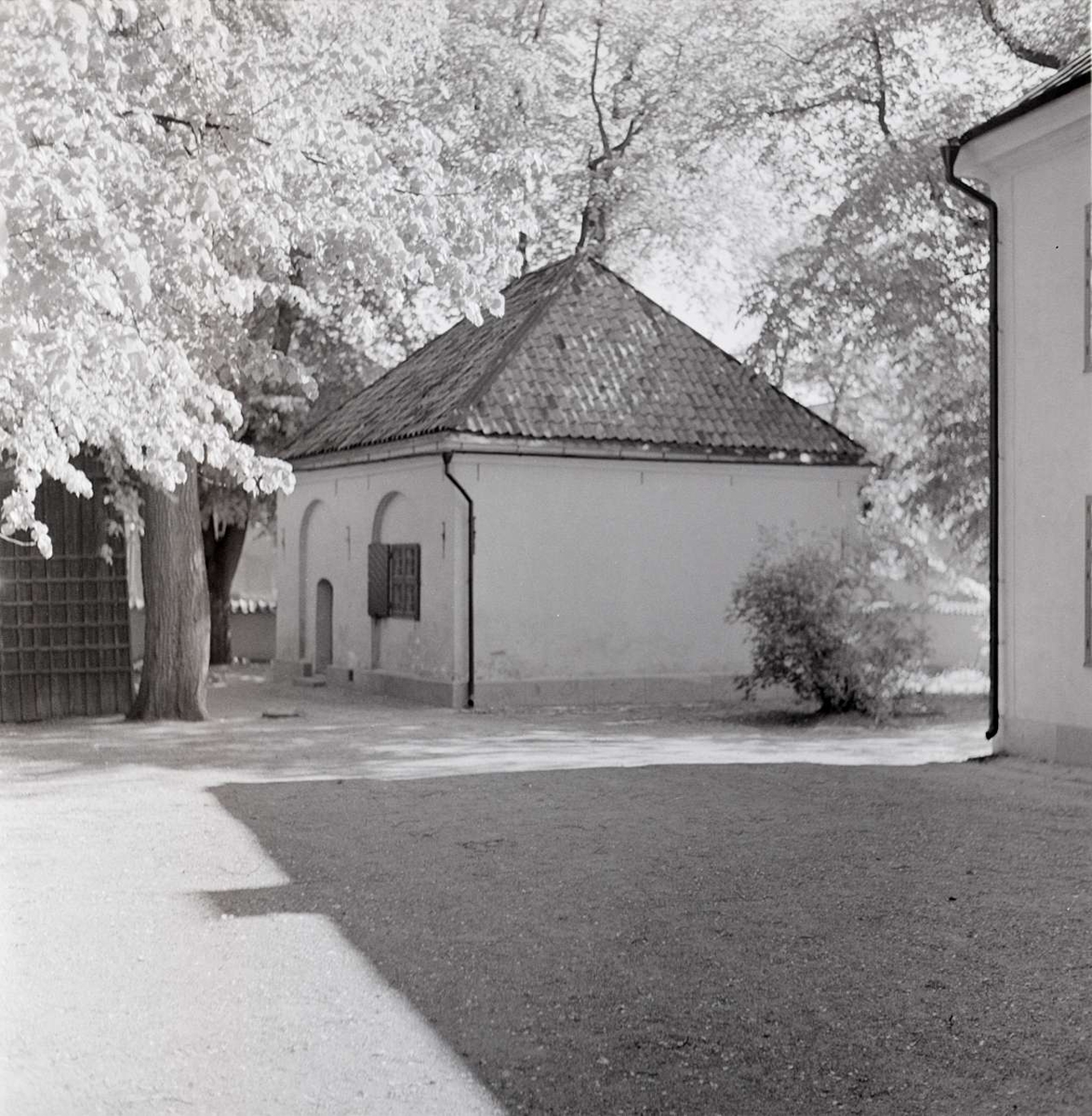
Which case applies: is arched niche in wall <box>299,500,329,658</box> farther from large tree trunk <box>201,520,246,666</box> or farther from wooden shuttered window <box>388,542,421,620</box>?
large tree trunk <box>201,520,246,666</box>

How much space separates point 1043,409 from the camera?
1348 cm

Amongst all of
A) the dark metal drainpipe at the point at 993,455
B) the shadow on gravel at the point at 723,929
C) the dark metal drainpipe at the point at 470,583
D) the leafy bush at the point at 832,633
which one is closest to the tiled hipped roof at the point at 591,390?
the dark metal drainpipe at the point at 470,583

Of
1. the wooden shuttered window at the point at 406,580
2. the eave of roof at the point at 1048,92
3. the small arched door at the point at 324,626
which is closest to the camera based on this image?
the eave of roof at the point at 1048,92

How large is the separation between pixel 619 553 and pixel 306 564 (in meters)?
6.46

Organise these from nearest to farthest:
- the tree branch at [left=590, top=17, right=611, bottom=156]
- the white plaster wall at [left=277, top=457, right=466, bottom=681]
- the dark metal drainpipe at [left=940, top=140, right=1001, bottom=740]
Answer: the dark metal drainpipe at [left=940, top=140, right=1001, bottom=740]
the white plaster wall at [left=277, top=457, right=466, bottom=681]
the tree branch at [left=590, top=17, right=611, bottom=156]

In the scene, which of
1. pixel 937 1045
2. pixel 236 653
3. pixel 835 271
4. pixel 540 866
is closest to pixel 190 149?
pixel 540 866

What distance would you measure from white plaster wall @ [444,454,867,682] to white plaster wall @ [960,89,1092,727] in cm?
782

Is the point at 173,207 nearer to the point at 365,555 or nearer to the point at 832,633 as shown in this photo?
the point at 832,633

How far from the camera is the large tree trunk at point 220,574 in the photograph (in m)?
29.1

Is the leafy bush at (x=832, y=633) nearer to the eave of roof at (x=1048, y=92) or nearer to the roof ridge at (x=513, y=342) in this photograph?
the roof ridge at (x=513, y=342)

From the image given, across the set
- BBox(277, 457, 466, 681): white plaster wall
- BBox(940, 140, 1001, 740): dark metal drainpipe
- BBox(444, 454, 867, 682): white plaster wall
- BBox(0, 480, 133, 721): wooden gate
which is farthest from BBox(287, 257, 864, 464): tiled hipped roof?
BBox(940, 140, 1001, 740): dark metal drainpipe

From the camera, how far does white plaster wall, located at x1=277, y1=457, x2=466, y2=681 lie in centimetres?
2059

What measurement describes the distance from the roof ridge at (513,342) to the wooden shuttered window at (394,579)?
2.14 m

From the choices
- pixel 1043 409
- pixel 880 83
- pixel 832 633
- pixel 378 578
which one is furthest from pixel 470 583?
pixel 880 83
